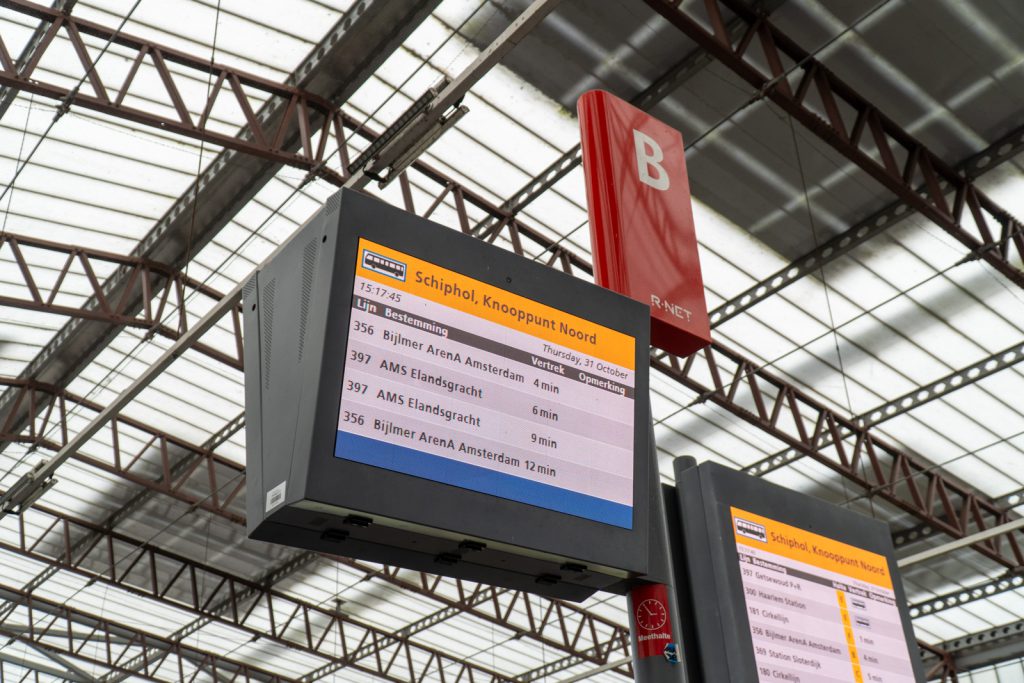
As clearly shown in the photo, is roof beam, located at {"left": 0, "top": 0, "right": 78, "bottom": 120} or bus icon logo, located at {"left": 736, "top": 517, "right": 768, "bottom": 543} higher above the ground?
roof beam, located at {"left": 0, "top": 0, "right": 78, "bottom": 120}

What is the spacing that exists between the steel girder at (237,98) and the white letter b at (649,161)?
10471 millimetres

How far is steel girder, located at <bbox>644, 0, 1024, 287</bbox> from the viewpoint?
15156 millimetres

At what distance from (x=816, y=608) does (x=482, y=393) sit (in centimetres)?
221

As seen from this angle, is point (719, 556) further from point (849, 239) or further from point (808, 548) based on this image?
point (849, 239)

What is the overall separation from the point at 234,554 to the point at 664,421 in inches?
697

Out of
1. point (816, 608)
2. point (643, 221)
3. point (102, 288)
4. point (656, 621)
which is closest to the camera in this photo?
point (656, 621)

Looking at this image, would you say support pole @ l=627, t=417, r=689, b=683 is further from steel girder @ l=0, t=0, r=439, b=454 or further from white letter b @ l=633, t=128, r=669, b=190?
steel girder @ l=0, t=0, r=439, b=454

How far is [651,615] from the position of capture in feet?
14.1

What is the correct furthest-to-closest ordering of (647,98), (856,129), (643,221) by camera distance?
(647,98) < (856,129) < (643,221)

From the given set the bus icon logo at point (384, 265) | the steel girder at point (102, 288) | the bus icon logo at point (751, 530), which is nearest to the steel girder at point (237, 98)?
the steel girder at point (102, 288)

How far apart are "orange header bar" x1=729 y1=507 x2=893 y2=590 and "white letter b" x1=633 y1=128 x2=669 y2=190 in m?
1.82

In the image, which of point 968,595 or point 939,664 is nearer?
point 968,595

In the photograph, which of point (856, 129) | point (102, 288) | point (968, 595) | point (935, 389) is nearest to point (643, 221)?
point (856, 129)

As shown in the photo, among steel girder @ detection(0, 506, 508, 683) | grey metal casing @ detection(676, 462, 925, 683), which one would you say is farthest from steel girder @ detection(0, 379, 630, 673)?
grey metal casing @ detection(676, 462, 925, 683)
